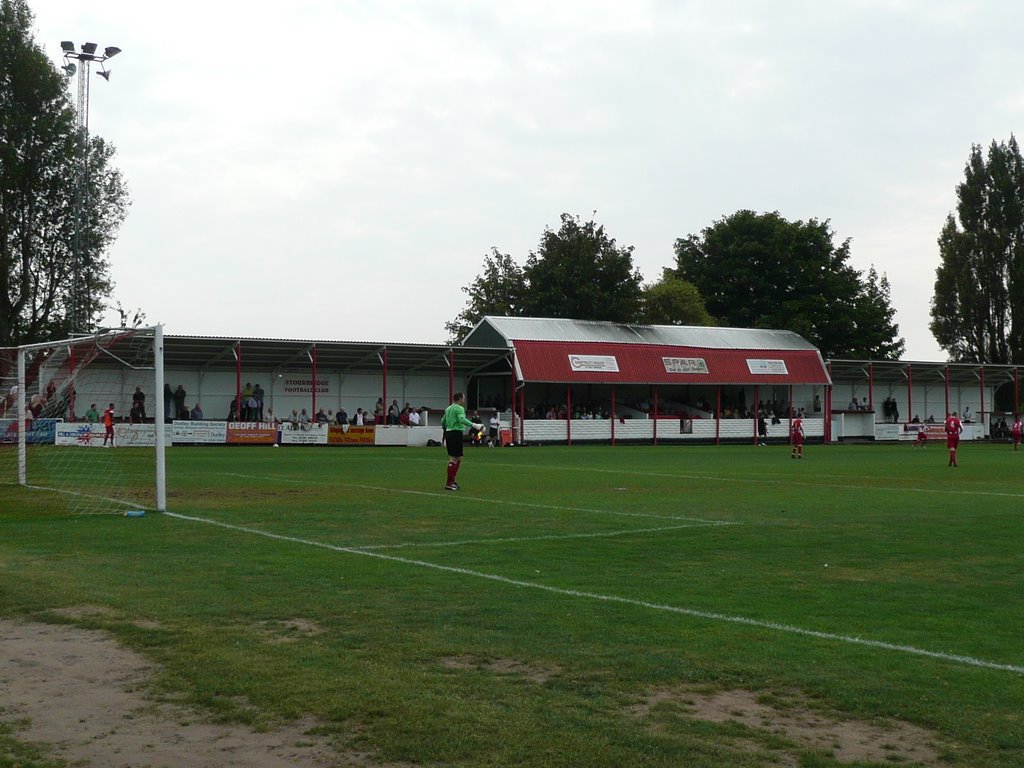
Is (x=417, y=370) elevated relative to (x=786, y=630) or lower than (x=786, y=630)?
elevated

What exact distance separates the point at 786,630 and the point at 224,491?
15268mm

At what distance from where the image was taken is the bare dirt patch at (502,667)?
6730mm

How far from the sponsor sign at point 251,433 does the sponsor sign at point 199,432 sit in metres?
0.33

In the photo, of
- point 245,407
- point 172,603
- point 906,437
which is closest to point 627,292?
point 906,437

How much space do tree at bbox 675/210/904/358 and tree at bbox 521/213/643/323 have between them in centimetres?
1470

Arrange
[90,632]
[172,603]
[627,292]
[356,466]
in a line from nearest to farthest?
[90,632] → [172,603] → [356,466] → [627,292]

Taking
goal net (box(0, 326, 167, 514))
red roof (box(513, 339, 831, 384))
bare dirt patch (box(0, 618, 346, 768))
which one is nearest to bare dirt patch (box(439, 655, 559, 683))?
bare dirt patch (box(0, 618, 346, 768))

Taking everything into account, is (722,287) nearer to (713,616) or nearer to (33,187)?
(33,187)

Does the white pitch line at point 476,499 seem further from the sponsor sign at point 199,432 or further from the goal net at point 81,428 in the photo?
the sponsor sign at point 199,432

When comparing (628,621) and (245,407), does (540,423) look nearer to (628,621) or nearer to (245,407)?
(245,407)

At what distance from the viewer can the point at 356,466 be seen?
31562 mm

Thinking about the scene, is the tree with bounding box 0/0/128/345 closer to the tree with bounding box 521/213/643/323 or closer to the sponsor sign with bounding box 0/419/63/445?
the sponsor sign with bounding box 0/419/63/445

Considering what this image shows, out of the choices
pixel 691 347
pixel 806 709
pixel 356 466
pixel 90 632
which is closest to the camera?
pixel 806 709

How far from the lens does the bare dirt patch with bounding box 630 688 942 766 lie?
5309mm
